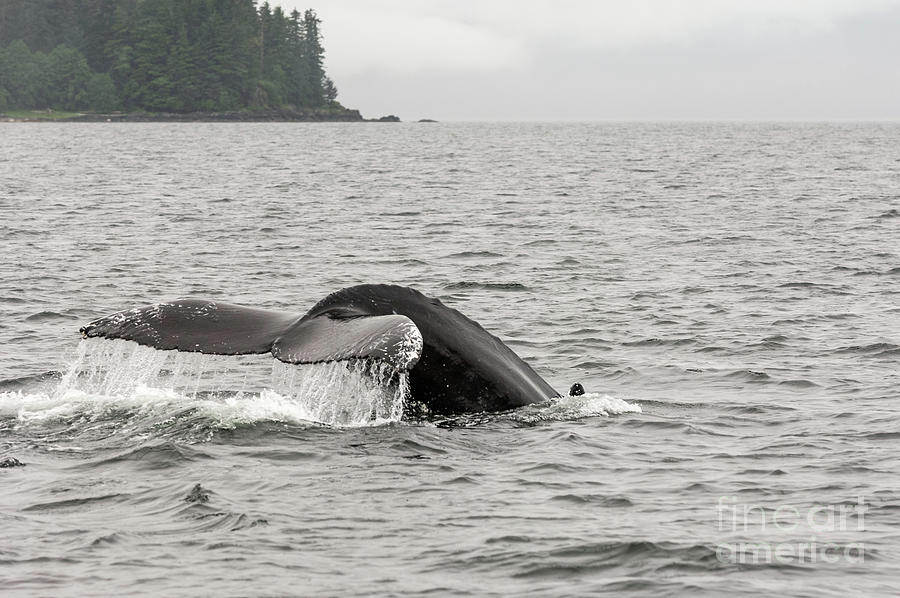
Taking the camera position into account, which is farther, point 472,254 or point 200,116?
point 200,116

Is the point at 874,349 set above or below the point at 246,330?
below

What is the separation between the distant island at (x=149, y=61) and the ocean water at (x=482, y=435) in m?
111

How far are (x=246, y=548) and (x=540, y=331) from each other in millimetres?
Result: 7960

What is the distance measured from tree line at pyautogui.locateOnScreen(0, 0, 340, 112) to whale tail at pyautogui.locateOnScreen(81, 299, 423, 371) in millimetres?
126357

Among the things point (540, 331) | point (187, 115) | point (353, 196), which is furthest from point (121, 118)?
point (540, 331)

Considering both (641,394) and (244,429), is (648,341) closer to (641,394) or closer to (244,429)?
(641,394)

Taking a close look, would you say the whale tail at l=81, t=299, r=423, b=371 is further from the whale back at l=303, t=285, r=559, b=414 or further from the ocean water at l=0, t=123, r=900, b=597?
the ocean water at l=0, t=123, r=900, b=597

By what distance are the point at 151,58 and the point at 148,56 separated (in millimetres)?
406

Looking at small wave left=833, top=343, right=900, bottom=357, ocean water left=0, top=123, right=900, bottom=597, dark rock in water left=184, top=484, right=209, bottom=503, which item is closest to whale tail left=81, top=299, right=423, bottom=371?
ocean water left=0, top=123, right=900, bottom=597

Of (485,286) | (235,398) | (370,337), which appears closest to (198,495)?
(370,337)

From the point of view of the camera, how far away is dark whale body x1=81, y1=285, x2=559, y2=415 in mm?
6184

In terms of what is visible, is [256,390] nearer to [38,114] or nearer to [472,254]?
[472,254]

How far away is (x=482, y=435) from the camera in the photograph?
7840mm

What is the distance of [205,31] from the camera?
441ft
